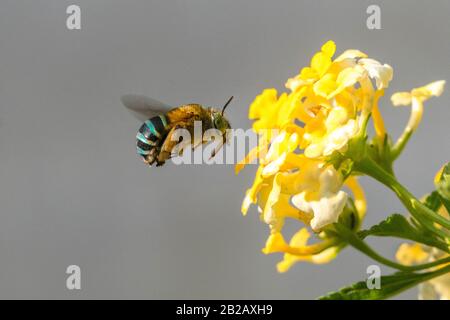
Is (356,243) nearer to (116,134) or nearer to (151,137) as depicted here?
(151,137)

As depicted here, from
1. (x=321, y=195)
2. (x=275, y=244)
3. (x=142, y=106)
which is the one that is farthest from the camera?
(x=142, y=106)

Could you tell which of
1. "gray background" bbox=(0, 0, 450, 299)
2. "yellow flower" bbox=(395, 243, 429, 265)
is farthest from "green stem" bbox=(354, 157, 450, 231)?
"gray background" bbox=(0, 0, 450, 299)

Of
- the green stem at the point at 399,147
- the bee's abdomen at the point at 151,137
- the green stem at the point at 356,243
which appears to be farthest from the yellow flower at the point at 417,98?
the bee's abdomen at the point at 151,137

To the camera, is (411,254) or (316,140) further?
(411,254)

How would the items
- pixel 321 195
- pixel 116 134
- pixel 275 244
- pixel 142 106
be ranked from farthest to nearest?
pixel 116 134
pixel 142 106
pixel 275 244
pixel 321 195

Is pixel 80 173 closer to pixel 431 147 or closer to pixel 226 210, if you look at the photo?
pixel 226 210

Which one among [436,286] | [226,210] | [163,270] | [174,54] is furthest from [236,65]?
[436,286]

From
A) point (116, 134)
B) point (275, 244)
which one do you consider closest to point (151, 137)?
point (275, 244)

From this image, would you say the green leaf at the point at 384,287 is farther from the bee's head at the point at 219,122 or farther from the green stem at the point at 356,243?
the bee's head at the point at 219,122
